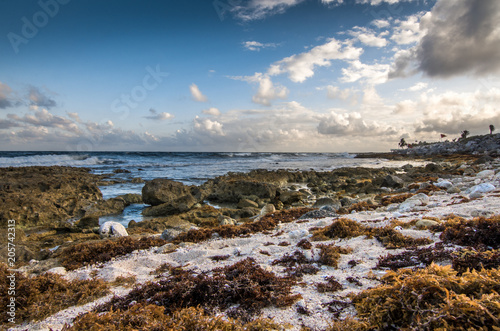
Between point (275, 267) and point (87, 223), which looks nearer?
point (275, 267)

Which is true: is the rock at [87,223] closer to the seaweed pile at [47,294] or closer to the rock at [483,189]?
the seaweed pile at [47,294]

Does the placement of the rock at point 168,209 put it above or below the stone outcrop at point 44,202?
below

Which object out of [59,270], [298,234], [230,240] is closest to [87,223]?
[59,270]

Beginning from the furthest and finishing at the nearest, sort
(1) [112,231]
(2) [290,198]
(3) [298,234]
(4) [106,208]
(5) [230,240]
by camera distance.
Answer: (2) [290,198], (4) [106,208], (1) [112,231], (5) [230,240], (3) [298,234]

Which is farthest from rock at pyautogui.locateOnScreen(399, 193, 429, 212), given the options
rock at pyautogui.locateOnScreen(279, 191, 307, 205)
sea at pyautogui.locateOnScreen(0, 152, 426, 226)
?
sea at pyautogui.locateOnScreen(0, 152, 426, 226)

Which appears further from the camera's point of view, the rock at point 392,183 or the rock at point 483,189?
the rock at point 392,183

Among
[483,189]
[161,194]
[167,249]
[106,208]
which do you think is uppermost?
[483,189]

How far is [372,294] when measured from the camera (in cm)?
266

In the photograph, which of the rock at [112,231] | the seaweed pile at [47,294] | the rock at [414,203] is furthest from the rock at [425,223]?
the rock at [112,231]

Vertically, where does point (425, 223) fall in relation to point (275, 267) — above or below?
above

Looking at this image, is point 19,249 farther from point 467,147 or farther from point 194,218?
point 467,147

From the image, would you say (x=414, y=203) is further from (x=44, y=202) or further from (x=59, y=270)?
(x=44, y=202)

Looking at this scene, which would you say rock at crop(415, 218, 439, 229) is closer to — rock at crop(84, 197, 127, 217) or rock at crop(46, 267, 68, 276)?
rock at crop(46, 267, 68, 276)

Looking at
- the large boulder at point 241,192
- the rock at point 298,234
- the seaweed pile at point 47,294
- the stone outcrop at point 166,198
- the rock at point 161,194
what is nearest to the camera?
the seaweed pile at point 47,294
